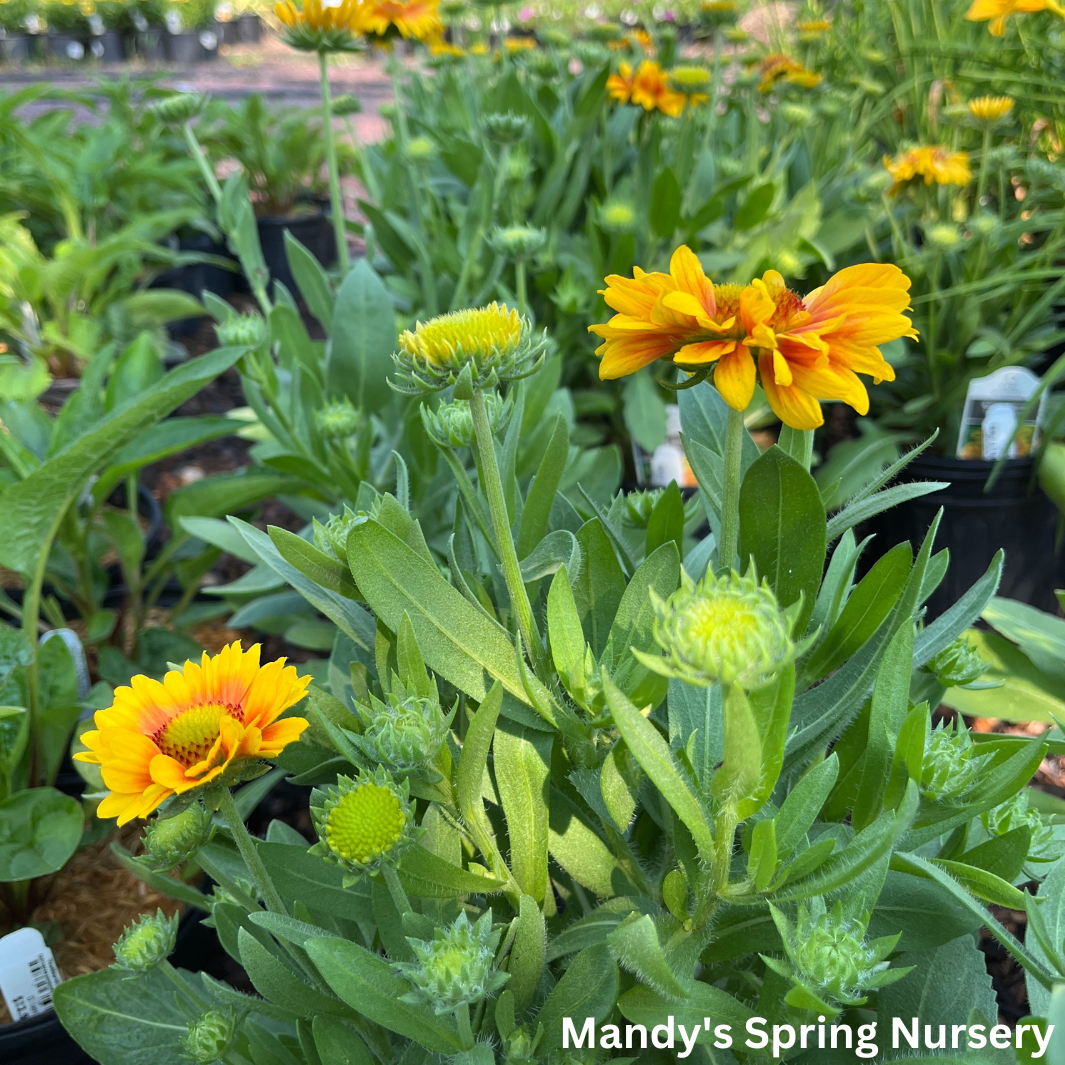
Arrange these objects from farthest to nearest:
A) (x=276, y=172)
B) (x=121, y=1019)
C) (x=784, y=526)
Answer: (x=276, y=172) < (x=121, y=1019) < (x=784, y=526)

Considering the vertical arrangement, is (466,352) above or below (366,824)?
above

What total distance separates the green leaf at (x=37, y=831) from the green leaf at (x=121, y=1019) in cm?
18

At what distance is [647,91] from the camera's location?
5.63 feet

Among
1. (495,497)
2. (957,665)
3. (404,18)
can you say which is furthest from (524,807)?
(404,18)

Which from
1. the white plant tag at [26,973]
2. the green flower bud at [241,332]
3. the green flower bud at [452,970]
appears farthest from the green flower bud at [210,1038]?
the green flower bud at [241,332]

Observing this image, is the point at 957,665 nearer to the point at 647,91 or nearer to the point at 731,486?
the point at 731,486

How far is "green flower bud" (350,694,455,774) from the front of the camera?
0.56m

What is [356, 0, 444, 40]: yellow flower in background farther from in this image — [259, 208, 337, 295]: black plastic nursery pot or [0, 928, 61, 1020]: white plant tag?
[259, 208, 337, 295]: black plastic nursery pot

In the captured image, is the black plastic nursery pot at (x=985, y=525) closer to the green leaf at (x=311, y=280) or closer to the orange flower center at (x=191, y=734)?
the green leaf at (x=311, y=280)

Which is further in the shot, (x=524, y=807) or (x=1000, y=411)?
(x=1000, y=411)

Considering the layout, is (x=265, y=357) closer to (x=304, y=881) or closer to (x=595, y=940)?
(x=304, y=881)

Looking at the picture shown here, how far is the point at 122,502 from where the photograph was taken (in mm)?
1833

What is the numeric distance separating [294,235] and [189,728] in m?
3.02

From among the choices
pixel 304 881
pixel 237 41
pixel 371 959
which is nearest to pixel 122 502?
pixel 304 881
